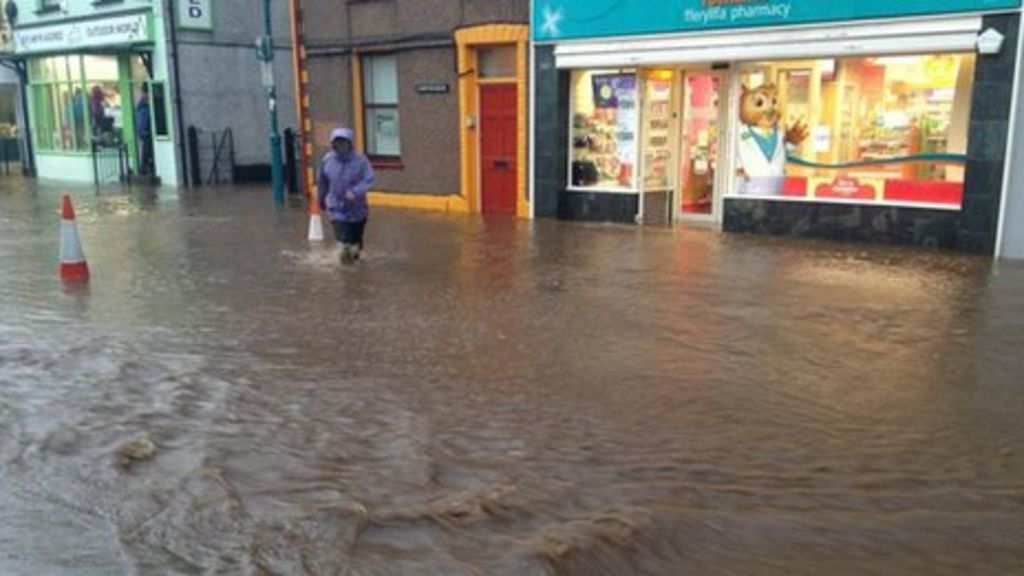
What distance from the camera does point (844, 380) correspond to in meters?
6.01

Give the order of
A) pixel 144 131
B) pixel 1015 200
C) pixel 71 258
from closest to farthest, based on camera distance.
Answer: pixel 71 258 → pixel 1015 200 → pixel 144 131

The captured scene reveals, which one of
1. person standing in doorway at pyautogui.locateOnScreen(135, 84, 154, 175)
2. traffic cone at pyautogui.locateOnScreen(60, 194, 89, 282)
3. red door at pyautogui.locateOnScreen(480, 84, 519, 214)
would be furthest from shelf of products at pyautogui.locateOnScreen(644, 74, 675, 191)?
person standing in doorway at pyautogui.locateOnScreen(135, 84, 154, 175)

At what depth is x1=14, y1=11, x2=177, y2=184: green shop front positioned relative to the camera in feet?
74.7

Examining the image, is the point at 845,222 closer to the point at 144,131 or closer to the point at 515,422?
the point at 515,422

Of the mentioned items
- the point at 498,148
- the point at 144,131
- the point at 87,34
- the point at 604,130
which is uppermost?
the point at 87,34

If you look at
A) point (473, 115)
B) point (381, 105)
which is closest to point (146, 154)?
point (381, 105)

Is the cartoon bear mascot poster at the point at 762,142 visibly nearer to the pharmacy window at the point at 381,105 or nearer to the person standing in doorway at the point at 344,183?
the person standing in doorway at the point at 344,183

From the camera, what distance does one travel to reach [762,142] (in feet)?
43.8

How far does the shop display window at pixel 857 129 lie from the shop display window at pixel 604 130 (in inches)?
70.2

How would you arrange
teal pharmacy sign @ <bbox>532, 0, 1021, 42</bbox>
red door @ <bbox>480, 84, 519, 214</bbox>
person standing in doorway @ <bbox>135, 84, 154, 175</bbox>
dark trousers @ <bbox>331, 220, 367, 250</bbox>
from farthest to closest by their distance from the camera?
1. person standing in doorway @ <bbox>135, 84, 154, 175</bbox>
2. red door @ <bbox>480, 84, 519, 214</bbox>
3. teal pharmacy sign @ <bbox>532, 0, 1021, 42</bbox>
4. dark trousers @ <bbox>331, 220, 367, 250</bbox>

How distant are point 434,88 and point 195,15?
892cm

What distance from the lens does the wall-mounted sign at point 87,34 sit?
73.6ft

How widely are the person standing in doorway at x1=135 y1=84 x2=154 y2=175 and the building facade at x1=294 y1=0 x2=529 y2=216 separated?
6605mm

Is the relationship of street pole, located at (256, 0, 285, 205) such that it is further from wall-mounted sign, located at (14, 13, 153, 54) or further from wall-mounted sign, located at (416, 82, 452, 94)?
wall-mounted sign, located at (14, 13, 153, 54)
